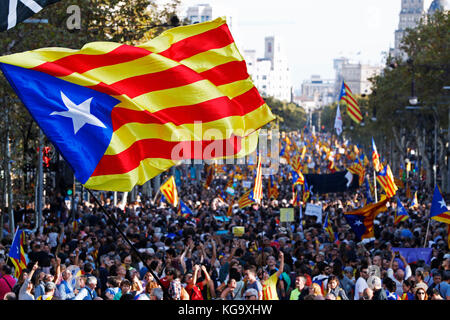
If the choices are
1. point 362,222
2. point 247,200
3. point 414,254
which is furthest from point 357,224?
point 247,200

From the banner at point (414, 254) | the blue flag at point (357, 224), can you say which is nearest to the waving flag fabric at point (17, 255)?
Answer: the banner at point (414, 254)

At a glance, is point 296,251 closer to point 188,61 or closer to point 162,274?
point 162,274

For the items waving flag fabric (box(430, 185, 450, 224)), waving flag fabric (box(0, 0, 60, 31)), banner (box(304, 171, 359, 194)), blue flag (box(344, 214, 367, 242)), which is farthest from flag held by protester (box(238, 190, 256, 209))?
waving flag fabric (box(0, 0, 60, 31))

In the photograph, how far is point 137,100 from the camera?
7.55 m

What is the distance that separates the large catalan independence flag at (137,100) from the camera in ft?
23.1

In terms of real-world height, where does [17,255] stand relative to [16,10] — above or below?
below

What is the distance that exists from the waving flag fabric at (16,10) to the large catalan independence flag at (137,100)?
0.40 meters

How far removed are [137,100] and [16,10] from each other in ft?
4.94

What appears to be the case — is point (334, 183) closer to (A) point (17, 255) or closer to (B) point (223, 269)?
(B) point (223, 269)

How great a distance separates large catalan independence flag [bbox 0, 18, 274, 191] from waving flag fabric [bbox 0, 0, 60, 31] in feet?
1.30

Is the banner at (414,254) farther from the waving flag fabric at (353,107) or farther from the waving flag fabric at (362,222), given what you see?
the waving flag fabric at (353,107)

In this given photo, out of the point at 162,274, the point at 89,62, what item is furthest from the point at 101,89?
the point at 162,274

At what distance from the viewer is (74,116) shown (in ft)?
23.6

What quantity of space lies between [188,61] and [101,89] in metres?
1.02
